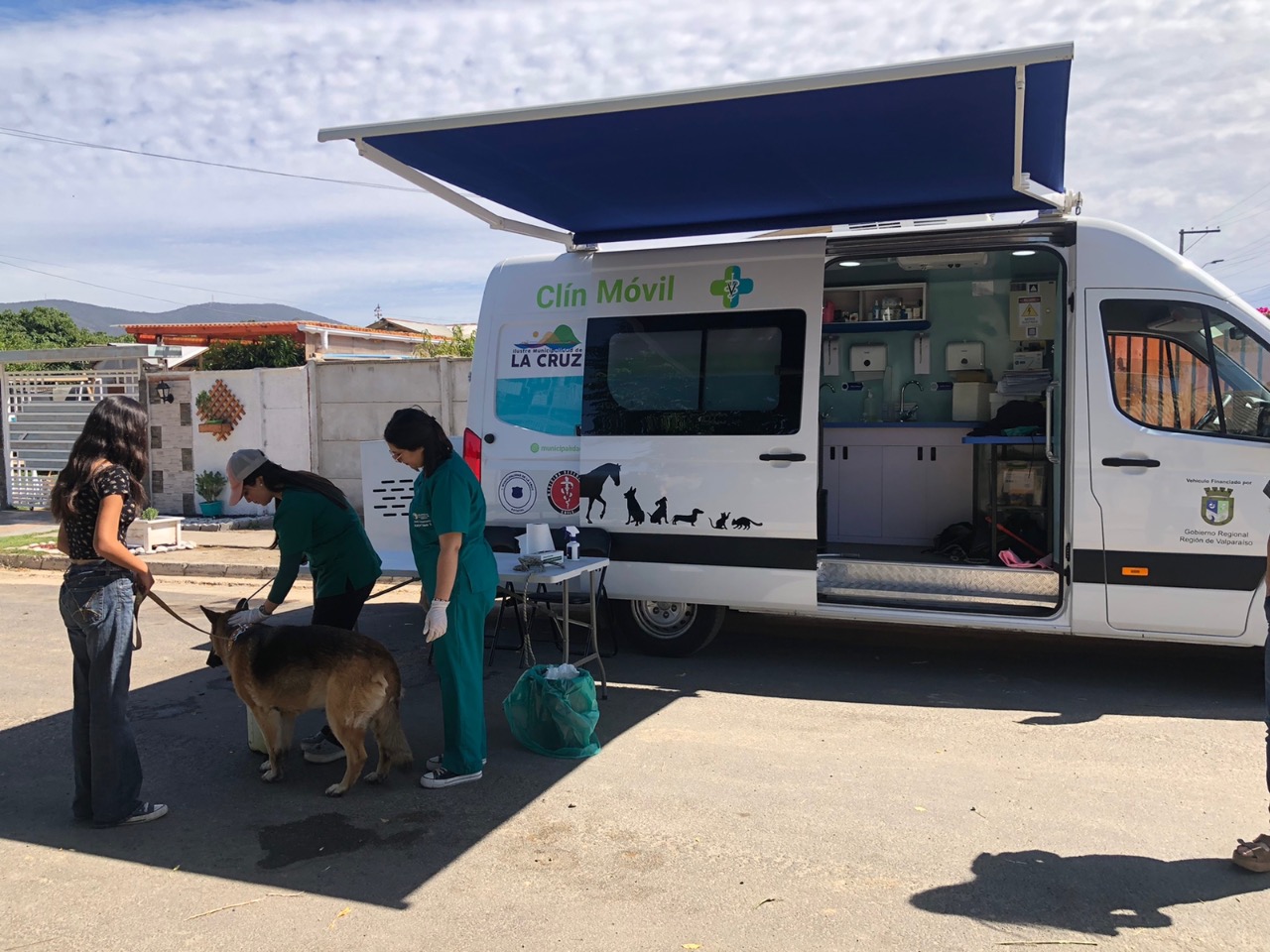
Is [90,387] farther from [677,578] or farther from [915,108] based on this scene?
[915,108]

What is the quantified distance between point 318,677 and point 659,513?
2588 mm

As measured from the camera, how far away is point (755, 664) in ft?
21.5

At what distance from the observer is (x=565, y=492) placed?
6.59 m

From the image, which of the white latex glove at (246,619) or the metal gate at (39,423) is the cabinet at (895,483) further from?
the metal gate at (39,423)

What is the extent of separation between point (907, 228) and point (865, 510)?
297cm

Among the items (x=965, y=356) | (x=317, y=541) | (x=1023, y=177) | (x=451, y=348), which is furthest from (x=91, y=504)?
(x=451, y=348)

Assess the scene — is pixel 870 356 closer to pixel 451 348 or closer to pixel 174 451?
pixel 174 451

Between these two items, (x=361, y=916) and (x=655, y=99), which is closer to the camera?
(x=361, y=916)

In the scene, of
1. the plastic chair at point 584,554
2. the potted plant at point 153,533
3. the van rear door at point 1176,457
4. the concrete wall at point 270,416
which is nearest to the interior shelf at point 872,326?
the van rear door at point 1176,457

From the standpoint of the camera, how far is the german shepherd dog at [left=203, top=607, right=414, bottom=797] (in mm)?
4355

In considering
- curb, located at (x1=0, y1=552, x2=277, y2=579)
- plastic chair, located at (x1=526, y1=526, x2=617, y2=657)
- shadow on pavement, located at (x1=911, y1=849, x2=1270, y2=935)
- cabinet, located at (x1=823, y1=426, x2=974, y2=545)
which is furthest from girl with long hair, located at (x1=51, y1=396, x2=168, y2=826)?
curb, located at (x1=0, y1=552, x2=277, y2=579)

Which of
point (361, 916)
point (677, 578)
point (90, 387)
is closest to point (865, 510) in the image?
point (677, 578)

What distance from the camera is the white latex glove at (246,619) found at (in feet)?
14.5

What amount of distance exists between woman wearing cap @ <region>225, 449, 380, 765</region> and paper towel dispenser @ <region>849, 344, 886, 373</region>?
4951 mm
